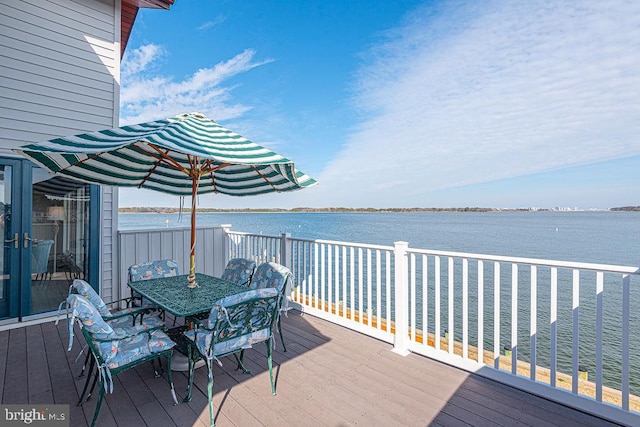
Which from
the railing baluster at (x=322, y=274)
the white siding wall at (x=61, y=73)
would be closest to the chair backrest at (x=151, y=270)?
the white siding wall at (x=61, y=73)

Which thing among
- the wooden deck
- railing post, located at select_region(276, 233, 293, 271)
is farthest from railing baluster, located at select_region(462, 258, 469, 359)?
railing post, located at select_region(276, 233, 293, 271)

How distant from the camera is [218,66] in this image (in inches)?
470

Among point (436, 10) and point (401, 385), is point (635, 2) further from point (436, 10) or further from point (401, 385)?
point (401, 385)

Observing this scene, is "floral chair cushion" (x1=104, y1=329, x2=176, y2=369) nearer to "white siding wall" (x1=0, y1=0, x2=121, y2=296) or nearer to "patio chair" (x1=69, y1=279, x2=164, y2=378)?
"patio chair" (x1=69, y1=279, x2=164, y2=378)

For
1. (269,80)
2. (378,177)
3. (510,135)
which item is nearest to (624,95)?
(510,135)

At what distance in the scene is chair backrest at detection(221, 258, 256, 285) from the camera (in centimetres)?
346

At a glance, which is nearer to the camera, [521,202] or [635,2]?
[635,2]

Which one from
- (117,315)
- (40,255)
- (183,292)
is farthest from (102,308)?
(40,255)

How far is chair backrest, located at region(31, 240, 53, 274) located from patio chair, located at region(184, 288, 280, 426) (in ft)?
10.6

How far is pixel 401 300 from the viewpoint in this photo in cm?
314

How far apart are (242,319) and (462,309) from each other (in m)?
4.07

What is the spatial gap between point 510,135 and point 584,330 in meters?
10.4

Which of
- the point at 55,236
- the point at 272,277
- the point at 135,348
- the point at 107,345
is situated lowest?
the point at 135,348

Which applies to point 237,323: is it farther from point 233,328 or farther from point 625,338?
point 625,338
